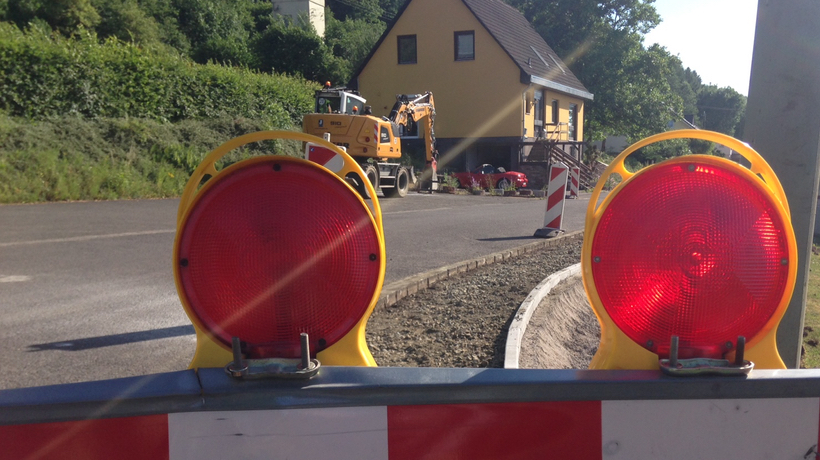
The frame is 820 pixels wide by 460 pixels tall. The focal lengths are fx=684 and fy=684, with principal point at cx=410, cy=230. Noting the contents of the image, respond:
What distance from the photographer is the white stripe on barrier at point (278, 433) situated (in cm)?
144

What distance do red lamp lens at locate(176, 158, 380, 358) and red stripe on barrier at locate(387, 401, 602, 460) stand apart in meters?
0.34

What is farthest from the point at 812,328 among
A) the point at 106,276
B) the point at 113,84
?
the point at 113,84

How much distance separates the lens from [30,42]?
17.4m

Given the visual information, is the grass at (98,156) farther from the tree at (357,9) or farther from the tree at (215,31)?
the tree at (357,9)

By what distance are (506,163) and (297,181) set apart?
104 ft

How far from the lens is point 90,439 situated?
1.40 metres

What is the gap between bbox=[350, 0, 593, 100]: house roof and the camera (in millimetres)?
31859

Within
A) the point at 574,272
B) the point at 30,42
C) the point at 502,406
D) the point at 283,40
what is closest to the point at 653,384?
the point at 502,406

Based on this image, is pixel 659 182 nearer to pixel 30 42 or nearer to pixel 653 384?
pixel 653 384

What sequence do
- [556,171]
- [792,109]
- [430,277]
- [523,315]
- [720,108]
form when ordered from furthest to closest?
[720,108] → [556,171] → [430,277] → [523,315] → [792,109]

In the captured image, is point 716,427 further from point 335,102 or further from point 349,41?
point 349,41

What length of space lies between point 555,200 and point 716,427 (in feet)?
32.5

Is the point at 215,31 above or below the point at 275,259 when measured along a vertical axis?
above

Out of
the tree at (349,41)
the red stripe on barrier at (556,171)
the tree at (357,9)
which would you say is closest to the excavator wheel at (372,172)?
the red stripe on barrier at (556,171)
